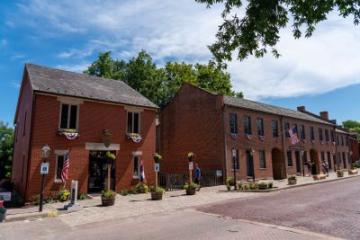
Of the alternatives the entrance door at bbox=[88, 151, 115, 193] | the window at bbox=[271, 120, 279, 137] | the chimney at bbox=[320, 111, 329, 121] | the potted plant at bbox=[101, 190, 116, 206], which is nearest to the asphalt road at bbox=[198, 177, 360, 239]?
the potted plant at bbox=[101, 190, 116, 206]

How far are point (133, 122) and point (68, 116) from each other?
449cm

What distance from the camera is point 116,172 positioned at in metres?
18.4

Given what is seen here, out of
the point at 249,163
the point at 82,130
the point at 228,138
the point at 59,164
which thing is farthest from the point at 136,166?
the point at 249,163

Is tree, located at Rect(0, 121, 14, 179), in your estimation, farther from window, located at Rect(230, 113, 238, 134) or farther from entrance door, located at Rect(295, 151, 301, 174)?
entrance door, located at Rect(295, 151, 301, 174)

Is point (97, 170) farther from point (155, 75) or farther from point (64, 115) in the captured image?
point (155, 75)

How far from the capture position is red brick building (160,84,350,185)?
83.5 feet

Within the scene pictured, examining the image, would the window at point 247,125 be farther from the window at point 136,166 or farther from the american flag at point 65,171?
→ the american flag at point 65,171

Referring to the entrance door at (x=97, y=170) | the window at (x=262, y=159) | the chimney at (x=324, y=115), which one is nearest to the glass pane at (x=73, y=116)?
the entrance door at (x=97, y=170)

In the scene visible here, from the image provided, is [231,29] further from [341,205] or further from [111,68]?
[111,68]

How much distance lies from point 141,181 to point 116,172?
192 centimetres

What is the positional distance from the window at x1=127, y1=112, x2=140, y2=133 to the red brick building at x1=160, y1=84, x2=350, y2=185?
321 inches

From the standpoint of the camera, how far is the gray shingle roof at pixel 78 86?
56.3ft

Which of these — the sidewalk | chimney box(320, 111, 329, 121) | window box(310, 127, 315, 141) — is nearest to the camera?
the sidewalk

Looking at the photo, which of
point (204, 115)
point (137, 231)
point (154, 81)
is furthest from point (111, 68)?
point (137, 231)
